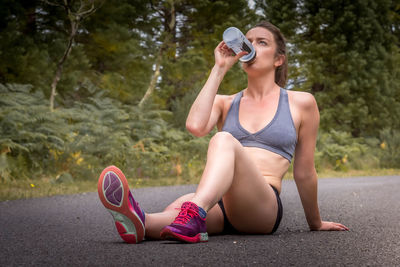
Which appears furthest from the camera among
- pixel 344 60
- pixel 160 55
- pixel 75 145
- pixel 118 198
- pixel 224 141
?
pixel 344 60

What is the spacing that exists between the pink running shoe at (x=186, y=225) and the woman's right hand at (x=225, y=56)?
37.0 inches

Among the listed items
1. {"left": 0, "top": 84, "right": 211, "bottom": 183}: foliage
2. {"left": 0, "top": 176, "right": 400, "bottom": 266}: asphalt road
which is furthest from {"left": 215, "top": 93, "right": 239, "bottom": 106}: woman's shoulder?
{"left": 0, "top": 84, "right": 211, "bottom": 183}: foliage

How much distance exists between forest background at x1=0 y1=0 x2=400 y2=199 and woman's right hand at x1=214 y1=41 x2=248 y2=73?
4086mm

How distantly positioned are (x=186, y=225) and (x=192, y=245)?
121mm

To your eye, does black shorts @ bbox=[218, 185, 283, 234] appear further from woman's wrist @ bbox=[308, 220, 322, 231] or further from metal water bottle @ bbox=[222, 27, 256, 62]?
metal water bottle @ bbox=[222, 27, 256, 62]

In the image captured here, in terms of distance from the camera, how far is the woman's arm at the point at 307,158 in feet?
9.17

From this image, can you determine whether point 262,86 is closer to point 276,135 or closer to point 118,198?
point 276,135

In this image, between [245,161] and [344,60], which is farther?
[344,60]

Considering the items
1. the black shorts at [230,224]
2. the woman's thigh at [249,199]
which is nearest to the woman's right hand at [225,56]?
the woman's thigh at [249,199]

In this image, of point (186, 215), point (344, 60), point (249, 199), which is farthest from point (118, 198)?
point (344, 60)

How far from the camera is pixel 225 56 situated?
2809 millimetres

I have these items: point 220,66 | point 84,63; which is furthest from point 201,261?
point 84,63

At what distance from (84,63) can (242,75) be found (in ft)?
14.4

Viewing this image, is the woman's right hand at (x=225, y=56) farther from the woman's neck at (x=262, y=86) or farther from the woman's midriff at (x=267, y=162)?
the woman's midriff at (x=267, y=162)
